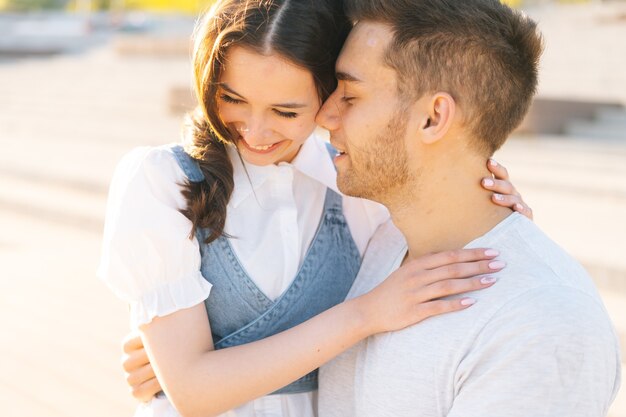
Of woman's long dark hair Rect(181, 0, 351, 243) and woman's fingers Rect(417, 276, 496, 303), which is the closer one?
woman's fingers Rect(417, 276, 496, 303)

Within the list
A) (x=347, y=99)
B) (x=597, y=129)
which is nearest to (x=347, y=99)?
→ (x=347, y=99)

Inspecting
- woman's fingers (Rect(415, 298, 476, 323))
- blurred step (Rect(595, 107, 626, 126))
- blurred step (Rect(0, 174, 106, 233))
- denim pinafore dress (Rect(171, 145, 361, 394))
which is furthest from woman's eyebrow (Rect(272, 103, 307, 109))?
blurred step (Rect(595, 107, 626, 126))

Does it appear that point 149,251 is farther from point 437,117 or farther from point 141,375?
point 437,117

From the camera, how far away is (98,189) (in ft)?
24.5

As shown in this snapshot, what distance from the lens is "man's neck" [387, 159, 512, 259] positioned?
70.7 inches

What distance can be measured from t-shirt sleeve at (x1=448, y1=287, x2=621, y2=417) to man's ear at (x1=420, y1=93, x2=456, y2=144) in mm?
397

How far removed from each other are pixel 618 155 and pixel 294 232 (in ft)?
22.8

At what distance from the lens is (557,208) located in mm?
5910

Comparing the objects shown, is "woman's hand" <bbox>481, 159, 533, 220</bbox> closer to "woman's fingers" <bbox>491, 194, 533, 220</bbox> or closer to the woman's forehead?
"woman's fingers" <bbox>491, 194, 533, 220</bbox>

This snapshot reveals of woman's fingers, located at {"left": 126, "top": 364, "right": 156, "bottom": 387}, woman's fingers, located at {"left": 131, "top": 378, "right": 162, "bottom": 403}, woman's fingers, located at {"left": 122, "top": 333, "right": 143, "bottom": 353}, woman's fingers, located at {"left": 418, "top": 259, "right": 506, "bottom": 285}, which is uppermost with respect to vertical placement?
woman's fingers, located at {"left": 418, "top": 259, "right": 506, "bottom": 285}

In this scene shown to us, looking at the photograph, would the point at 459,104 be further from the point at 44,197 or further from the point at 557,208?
the point at 44,197

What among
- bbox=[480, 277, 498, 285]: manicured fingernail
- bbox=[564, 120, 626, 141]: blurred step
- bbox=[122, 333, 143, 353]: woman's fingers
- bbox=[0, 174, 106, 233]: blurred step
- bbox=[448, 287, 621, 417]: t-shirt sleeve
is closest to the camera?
bbox=[448, 287, 621, 417]: t-shirt sleeve

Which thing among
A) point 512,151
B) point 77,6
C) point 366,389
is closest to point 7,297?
point 366,389

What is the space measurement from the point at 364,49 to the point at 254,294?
59cm
